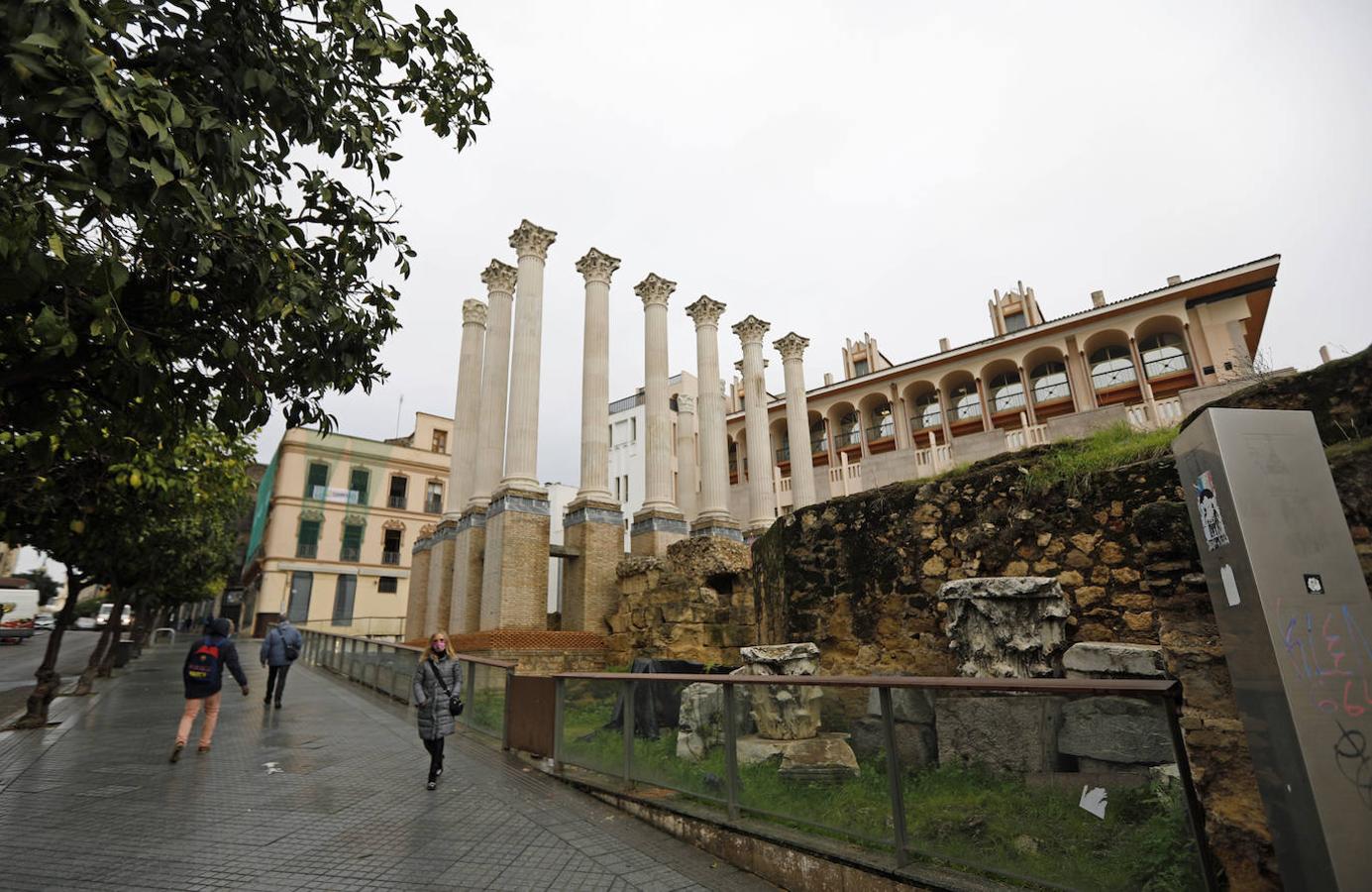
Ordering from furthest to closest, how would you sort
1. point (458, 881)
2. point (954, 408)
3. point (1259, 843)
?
point (954, 408)
point (458, 881)
point (1259, 843)

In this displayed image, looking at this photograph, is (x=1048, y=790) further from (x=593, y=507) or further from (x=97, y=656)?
(x=593, y=507)

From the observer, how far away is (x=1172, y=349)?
86.9 feet

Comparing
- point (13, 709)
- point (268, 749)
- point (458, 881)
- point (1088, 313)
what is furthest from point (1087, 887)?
point (1088, 313)

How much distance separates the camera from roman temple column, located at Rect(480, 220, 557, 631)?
20969 mm

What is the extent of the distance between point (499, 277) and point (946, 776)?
27.2 metres

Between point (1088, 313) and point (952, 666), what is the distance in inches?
1000

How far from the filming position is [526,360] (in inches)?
957

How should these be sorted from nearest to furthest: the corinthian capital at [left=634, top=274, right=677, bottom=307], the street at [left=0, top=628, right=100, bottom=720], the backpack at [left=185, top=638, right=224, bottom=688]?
the backpack at [left=185, top=638, right=224, bottom=688] → the street at [left=0, top=628, right=100, bottom=720] → the corinthian capital at [left=634, top=274, right=677, bottom=307]

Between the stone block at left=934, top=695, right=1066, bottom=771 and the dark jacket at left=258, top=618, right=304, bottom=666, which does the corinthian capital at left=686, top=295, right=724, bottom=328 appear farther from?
the stone block at left=934, top=695, right=1066, bottom=771

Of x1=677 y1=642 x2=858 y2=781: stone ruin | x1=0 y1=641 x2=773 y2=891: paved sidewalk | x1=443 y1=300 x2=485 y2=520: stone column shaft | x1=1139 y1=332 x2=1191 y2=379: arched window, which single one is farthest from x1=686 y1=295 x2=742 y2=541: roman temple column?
x1=677 y1=642 x2=858 y2=781: stone ruin

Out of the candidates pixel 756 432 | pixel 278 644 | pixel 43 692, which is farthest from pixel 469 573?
pixel 756 432

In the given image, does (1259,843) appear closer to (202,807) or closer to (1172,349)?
(202,807)

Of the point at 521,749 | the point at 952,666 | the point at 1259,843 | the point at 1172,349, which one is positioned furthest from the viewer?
the point at 1172,349

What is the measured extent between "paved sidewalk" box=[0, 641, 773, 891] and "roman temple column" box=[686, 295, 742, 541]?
17.6 metres
